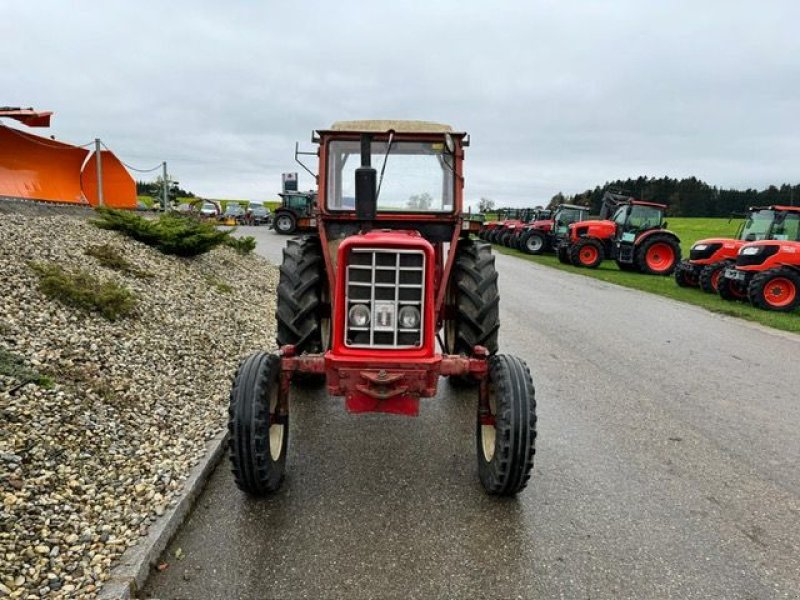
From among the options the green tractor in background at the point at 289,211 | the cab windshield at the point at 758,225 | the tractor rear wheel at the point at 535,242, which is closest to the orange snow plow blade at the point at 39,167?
the cab windshield at the point at 758,225

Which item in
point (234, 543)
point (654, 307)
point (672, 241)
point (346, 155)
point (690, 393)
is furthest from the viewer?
point (672, 241)

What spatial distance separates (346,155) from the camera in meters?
4.75

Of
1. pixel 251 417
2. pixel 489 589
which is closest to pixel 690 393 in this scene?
pixel 489 589

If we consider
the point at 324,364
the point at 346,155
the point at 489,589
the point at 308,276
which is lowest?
the point at 489,589

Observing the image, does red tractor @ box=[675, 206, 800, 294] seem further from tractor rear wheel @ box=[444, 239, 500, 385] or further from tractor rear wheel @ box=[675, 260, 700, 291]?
tractor rear wheel @ box=[444, 239, 500, 385]

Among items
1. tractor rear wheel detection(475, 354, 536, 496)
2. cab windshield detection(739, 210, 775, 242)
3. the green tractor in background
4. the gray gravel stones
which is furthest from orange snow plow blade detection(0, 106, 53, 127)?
the green tractor in background

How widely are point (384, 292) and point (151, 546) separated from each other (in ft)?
5.89

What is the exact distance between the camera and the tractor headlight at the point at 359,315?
344 cm

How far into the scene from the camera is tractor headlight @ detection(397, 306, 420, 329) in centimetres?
345

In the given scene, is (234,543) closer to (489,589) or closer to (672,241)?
(489,589)

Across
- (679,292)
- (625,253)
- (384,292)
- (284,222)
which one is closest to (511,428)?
(384,292)

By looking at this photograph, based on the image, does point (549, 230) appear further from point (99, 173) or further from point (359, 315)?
point (359, 315)

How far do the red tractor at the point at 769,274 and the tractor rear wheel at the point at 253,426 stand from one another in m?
11.1

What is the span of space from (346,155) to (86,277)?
3067mm
